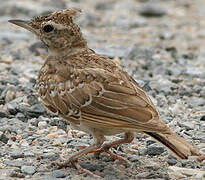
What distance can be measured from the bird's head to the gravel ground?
33.3 inches

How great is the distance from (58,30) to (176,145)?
210cm

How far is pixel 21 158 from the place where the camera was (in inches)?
288

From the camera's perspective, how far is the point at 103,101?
6754 millimetres

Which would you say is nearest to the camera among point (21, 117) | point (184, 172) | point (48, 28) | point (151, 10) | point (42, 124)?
point (184, 172)

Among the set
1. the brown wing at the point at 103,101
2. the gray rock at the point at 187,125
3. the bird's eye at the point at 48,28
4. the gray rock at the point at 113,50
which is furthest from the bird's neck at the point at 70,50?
the gray rock at the point at 113,50

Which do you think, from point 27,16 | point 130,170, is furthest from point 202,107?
point 27,16

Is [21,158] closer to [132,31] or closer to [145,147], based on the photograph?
[145,147]

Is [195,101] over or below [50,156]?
over

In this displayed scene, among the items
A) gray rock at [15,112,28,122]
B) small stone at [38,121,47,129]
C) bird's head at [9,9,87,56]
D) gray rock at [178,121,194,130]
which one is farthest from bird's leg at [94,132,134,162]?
gray rock at [15,112,28,122]

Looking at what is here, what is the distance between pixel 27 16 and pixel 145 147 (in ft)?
28.1

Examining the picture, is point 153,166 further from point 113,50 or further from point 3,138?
point 113,50

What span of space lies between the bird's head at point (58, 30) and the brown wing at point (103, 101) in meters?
0.57

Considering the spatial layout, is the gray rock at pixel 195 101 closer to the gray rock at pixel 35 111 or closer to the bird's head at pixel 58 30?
the gray rock at pixel 35 111

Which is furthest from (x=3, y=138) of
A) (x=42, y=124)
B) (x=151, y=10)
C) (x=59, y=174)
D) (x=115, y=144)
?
(x=151, y=10)
